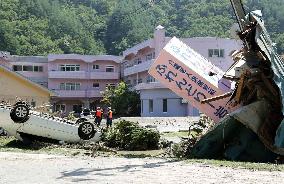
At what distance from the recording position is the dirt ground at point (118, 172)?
1018 cm

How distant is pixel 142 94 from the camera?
55.6 metres

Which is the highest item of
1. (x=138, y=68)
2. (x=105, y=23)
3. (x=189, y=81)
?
(x=105, y=23)

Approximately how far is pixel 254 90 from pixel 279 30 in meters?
77.4

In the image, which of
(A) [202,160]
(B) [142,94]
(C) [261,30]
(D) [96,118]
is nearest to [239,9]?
(C) [261,30]

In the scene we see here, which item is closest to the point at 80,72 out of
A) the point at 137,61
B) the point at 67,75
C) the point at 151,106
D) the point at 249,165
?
the point at 67,75

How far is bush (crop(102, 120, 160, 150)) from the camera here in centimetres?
1769

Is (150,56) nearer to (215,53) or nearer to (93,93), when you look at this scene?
(215,53)

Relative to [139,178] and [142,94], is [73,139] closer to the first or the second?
[139,178]

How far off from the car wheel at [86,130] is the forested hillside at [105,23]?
6673 cm

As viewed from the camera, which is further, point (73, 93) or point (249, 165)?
point (73, 93)

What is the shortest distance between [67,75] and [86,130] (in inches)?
1964

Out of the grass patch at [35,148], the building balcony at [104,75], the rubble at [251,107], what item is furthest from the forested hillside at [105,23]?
the rubble at [251,107]

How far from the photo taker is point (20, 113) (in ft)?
58.2

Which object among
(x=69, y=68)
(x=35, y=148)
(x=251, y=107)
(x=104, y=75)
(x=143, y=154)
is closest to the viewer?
(x=251, y=107)
